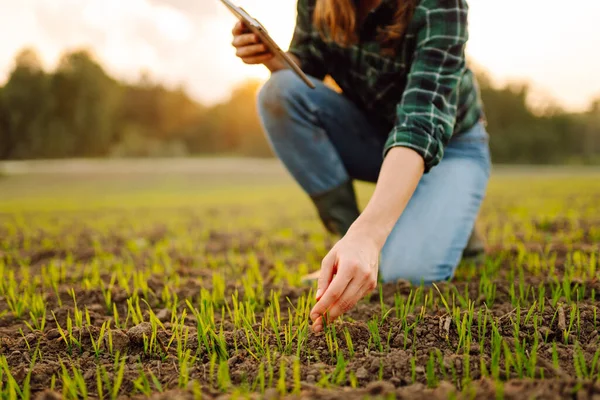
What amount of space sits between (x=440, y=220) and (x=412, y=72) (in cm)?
76

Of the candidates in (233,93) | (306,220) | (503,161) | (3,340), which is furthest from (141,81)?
(3,340)

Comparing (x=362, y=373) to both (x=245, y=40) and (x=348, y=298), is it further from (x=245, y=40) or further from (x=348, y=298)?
(x=245, y=40)

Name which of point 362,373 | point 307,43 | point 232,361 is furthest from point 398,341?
point 307,43

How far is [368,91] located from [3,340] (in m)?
1.92

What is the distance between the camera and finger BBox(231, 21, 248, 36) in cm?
206

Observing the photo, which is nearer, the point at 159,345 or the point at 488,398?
the point at 488,398

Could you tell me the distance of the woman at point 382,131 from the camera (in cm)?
158

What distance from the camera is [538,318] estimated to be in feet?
4.96

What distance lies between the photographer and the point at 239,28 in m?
2.08

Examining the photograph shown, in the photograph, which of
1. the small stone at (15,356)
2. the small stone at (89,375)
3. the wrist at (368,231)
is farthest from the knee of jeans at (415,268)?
the small stone at (15,356)

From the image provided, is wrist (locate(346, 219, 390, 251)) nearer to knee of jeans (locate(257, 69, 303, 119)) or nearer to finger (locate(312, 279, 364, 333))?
finger (locate(312, 279, 364, 333))

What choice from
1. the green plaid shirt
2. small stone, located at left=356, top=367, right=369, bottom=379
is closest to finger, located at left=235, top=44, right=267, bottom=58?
the green plaid shirt

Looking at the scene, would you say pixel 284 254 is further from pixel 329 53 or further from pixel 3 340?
pixel 3 340

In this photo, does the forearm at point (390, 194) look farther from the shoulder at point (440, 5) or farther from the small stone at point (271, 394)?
the shoulder at point (440, 5)
